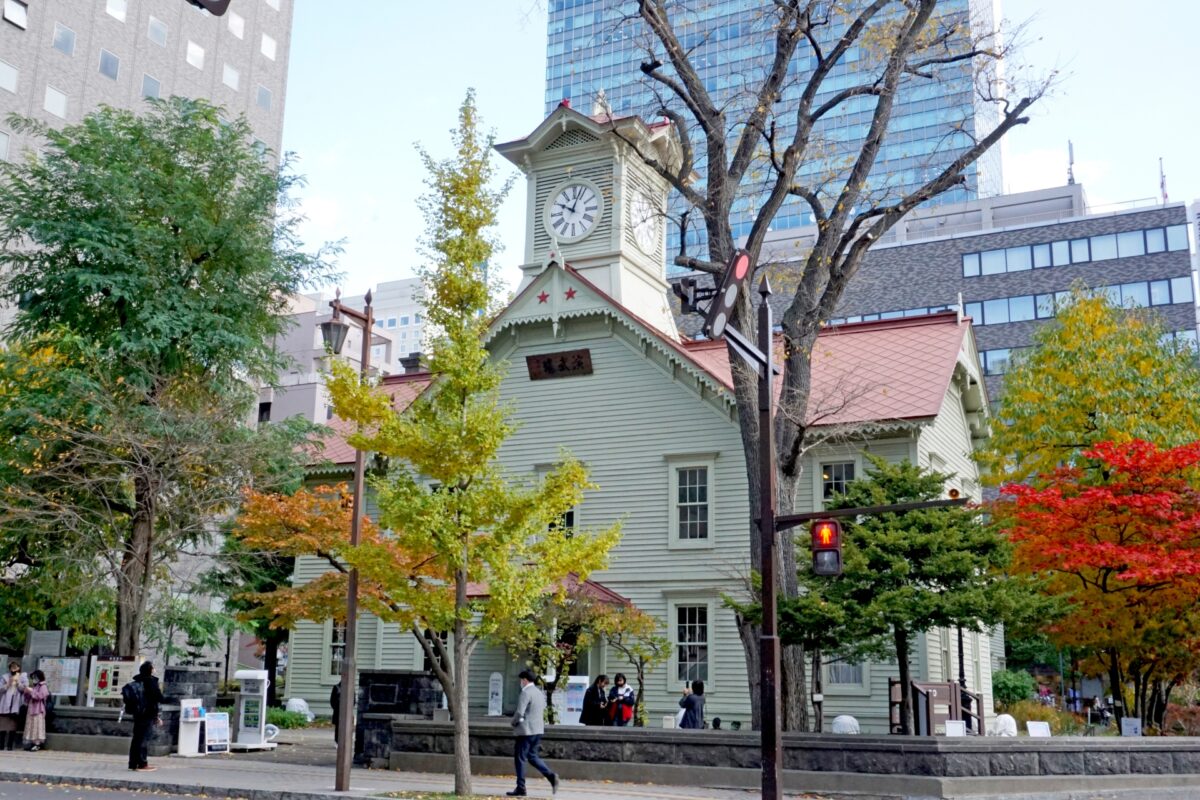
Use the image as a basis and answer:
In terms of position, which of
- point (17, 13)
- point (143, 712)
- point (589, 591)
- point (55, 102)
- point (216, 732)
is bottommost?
point (216, 732)

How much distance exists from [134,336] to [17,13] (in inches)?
1255

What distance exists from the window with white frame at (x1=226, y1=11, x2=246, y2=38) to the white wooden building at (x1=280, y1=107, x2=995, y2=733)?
34970 millimetres

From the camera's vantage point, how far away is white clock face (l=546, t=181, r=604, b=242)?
31797mm

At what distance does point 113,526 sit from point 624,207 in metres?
15.0

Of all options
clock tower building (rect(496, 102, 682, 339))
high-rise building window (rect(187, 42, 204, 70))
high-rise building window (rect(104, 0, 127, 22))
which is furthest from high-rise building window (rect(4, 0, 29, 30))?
clock tower building (rect(496, 102, 682, 339))

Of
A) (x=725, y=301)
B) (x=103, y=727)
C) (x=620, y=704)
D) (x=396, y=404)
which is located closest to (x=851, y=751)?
(x=620, y=704)

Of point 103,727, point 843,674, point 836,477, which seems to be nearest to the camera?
point 103,727

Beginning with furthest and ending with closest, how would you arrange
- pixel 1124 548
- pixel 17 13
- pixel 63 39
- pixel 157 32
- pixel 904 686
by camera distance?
1. pixel 157 32
2. pixel 63 39
3. pixel 17 13
4. pixel 1124 548
5. pixel 904 686

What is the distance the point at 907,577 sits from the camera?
60.7ft

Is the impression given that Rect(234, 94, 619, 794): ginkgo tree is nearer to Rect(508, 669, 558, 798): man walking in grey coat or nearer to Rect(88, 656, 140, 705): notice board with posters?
Rect(508, 669, 558, 798): man walking in grey coat

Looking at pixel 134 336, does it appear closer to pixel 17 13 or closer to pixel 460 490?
pixel 460 490

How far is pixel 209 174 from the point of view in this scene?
89.9ft

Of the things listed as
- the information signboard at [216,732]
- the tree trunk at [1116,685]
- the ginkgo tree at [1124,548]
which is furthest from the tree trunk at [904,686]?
the information signboard at [216,732]

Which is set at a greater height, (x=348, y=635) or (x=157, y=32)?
(x=157, y=32)
